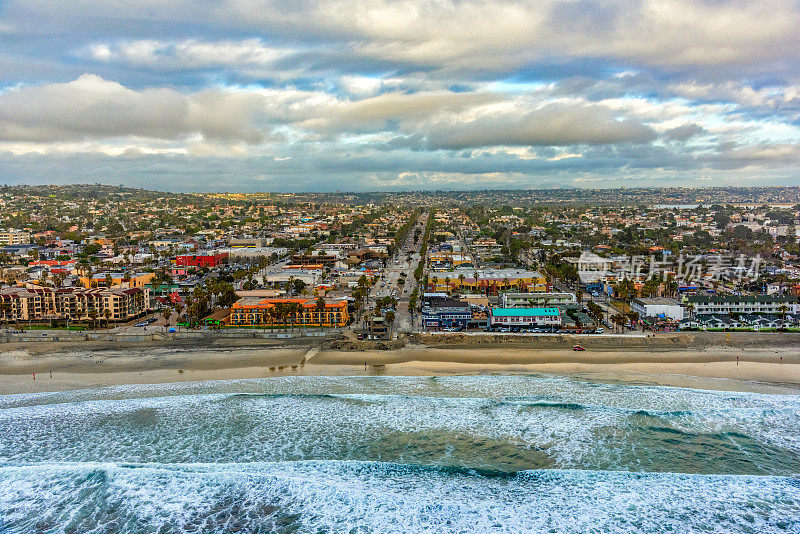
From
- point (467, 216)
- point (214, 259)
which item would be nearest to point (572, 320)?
point (214, 259)

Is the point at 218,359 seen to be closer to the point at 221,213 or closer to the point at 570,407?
the point at 570,407

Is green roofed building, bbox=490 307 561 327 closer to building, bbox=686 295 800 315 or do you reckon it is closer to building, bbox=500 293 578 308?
building, bbox=500 293 578 308

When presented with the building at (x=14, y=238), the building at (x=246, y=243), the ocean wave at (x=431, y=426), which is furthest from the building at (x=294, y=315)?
the building at (x=14, y=238)

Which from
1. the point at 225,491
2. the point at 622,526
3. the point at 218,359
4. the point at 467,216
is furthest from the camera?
the point at 467,216

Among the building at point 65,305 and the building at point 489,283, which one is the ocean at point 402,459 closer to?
the building at point 65,305

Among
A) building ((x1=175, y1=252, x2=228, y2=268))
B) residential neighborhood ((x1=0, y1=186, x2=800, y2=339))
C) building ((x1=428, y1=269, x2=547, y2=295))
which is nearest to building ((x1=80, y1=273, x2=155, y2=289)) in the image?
residential neighborhood ((x1=0, y1=186, x2=800, y2=339))

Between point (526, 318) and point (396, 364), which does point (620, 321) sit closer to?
point (526, 318)
